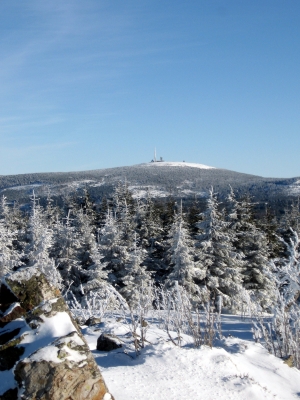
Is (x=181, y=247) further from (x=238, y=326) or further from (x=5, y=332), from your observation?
(x=5, y=332)

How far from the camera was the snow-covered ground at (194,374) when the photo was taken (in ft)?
14.1

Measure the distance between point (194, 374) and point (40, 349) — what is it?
6.84 ft

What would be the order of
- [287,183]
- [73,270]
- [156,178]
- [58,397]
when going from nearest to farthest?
1. [58,397]
2. [73,270]
3. [287,183]
4. [156,178]

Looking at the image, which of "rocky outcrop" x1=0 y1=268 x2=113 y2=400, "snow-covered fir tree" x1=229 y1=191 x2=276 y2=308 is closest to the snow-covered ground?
"rocky outcrop" x1=0 y1=268 x2=113 y2=400

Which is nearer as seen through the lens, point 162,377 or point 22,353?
point 22,353

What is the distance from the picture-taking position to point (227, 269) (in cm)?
2198

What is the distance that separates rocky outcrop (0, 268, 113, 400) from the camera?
330 centimetres

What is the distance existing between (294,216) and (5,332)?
39.7 meters

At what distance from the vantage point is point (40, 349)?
3.52m

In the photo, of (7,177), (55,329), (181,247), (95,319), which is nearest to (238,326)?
(95,319)

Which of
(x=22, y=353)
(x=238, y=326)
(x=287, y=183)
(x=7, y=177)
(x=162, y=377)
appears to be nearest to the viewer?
(x=22, y=353)

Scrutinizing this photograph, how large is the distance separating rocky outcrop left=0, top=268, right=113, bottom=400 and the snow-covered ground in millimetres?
812

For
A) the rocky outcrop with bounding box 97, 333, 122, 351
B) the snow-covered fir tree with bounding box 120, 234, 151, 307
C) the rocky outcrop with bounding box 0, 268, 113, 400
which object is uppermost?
the rocky outcrop with bounding box 0, 268, 113, 400

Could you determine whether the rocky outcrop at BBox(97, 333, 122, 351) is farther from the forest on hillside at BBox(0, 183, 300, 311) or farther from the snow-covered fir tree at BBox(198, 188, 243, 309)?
the snow-covered fir tree at BBox(198, 188, 243, 309)
